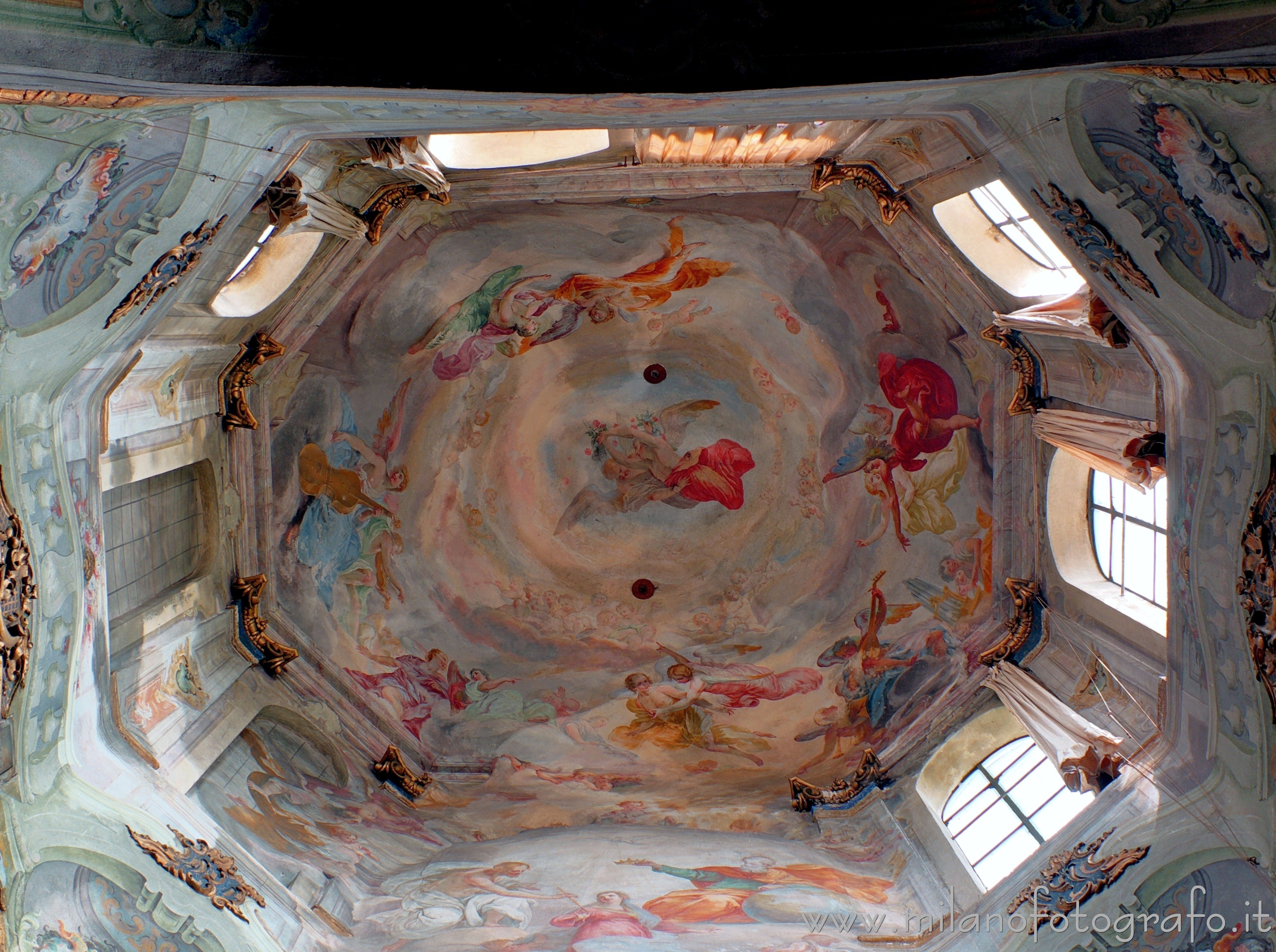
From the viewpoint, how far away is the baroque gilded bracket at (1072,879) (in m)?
8.24

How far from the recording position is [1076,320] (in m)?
8.54

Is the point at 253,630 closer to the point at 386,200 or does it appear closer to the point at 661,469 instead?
the point at 386,200

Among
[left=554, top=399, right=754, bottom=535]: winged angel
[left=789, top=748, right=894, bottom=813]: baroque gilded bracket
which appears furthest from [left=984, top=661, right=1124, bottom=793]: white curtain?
[left=554, top=399, right=754, bottom=535]: winged angel

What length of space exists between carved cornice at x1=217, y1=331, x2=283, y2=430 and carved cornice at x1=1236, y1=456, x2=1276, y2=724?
1030cm

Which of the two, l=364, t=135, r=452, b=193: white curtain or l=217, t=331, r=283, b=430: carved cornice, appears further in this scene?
l=217, t=331, r=283, b=430: carved cornice

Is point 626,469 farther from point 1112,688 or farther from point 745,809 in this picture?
point 1112,688

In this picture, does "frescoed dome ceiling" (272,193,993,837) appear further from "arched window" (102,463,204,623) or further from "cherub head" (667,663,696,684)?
"arched window" (102,463,204,623)

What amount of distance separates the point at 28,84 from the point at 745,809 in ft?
37.8

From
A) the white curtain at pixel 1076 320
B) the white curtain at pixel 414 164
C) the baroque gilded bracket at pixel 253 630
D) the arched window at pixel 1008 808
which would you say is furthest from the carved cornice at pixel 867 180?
the baroque gilded bracket at pixel 253 630

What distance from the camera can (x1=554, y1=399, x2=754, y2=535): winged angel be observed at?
15.8 meters

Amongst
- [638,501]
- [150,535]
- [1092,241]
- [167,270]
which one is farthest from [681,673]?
[167,270]

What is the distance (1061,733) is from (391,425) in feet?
32.5

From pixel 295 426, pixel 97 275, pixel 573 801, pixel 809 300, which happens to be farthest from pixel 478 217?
pixel 573 801

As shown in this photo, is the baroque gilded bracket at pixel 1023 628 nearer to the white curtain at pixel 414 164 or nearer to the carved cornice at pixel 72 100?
the white curtain at pixel 414 164
